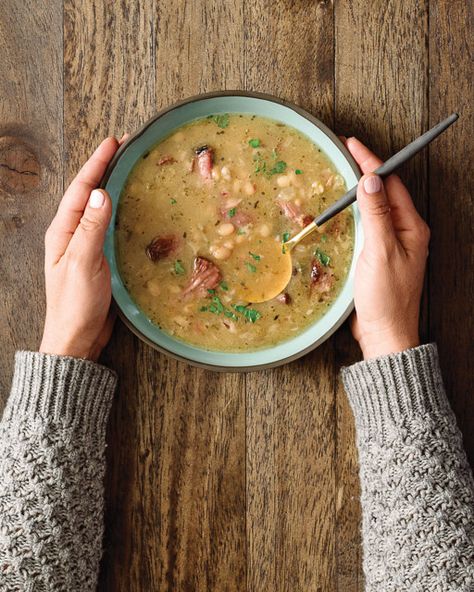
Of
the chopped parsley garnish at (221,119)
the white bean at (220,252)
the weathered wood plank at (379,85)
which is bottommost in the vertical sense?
the white bean at (220,252)

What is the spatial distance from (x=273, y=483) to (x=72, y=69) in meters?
1.16

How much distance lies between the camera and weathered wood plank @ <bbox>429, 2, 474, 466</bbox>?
5.74 ft

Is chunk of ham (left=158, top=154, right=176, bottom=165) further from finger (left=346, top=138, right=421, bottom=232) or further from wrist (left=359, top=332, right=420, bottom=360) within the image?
wrist (left=359, top=332, right=420, bottom=360)

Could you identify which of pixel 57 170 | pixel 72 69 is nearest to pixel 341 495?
pixel 57 170

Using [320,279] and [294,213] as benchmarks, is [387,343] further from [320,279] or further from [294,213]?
[294,213]

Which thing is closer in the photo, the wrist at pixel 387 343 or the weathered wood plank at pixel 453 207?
the wrist at pixel 387 343

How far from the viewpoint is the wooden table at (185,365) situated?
1720 mm

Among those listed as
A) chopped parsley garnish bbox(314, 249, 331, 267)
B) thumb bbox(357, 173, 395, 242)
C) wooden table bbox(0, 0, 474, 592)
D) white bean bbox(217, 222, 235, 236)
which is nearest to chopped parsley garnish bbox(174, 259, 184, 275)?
white bean bbox(217, 222, 235, 236)

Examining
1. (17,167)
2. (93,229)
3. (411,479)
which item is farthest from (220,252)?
(411,479)

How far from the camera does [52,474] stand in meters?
1.56

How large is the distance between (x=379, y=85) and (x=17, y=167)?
3.08 feet

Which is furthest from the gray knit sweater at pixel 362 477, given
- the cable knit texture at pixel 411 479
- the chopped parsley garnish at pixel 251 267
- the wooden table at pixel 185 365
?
the chopped parsley garnish at pixel 251 267

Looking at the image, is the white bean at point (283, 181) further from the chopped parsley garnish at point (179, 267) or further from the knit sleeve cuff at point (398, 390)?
the knit sleeve cuff at point (398, 390)

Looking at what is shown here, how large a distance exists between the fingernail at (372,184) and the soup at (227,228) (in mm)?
134
